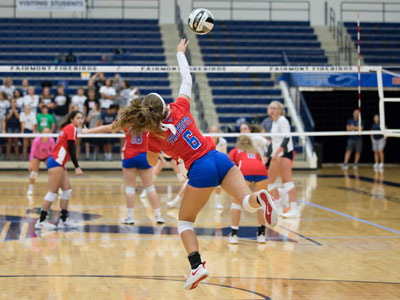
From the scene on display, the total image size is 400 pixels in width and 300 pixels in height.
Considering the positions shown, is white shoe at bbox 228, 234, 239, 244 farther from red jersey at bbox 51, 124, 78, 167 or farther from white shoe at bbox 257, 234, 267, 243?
red jersey at bbox 51, 124, 78, 167

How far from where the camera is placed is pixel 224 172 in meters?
4.86

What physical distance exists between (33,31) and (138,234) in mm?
16179

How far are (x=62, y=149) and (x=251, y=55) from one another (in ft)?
48.1

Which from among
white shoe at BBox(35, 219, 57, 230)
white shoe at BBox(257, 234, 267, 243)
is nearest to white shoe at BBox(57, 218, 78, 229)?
white shoe at BBox(35, 219, 57, 230)

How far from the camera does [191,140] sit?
486cm

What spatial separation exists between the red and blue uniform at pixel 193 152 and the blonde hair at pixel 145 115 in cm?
8

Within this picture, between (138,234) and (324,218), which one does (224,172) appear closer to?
(138,234)

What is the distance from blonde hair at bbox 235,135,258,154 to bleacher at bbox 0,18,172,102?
11838 mm

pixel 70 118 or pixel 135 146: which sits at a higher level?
pixel 70 118

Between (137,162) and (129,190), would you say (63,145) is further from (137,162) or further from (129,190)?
(129,190)

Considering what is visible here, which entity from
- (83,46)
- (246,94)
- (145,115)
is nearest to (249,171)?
(145,115)

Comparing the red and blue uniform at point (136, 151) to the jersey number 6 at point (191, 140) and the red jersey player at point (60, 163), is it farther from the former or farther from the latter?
the jersey number 6 at point (191, 140)

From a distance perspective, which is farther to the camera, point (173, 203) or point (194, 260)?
point (173, 203)

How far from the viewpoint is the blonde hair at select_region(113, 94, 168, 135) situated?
4754mm
